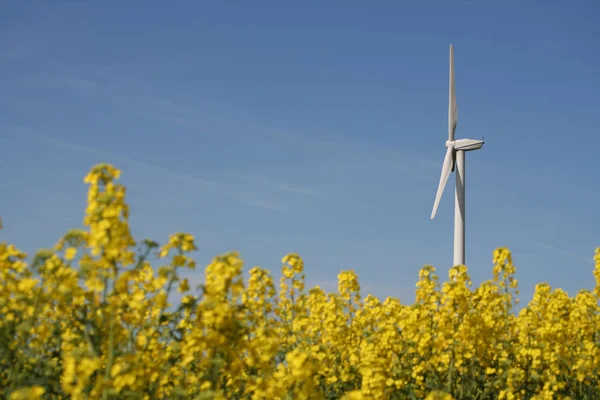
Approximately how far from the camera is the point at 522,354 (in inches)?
481

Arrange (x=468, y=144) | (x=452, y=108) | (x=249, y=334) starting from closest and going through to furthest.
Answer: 1. (x=249, y=334)
2. (x=468, y=144)
3. (x=452, y=108)

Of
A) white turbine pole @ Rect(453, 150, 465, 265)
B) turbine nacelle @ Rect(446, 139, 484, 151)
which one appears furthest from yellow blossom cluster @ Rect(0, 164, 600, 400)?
turbine nacelle @ Rect(446, 139, 484, 151)

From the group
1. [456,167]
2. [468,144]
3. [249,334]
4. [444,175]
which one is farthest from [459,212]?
[249,334]

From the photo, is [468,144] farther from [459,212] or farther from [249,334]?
[249,334]

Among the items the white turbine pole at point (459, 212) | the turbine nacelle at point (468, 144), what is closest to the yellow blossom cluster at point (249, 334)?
the white turbine pole at point (459, 212)

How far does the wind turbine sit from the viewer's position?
2667cm

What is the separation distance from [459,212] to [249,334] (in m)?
20.0

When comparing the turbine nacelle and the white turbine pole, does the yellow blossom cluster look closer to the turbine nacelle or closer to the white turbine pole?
the white turbine pole

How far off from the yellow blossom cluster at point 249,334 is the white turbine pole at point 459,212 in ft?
36.2

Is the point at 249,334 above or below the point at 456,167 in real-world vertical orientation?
below

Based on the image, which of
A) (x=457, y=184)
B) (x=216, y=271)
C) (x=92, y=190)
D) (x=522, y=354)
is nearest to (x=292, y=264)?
(x=522, y=354)

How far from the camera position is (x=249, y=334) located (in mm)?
8531

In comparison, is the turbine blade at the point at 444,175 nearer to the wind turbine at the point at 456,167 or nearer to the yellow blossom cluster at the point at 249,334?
the wind turbine at the point at 456,167

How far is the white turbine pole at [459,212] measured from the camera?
26.3m
